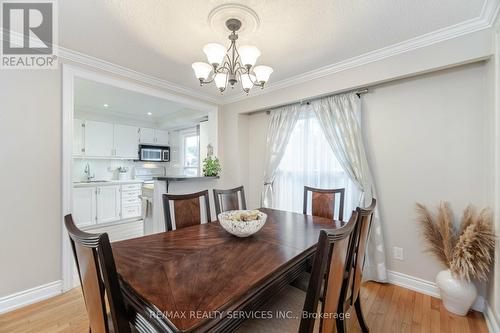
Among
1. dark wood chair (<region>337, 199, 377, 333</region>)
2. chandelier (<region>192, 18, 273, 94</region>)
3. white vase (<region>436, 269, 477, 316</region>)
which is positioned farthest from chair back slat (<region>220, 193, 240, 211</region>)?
white vase (<region>436, 269, 477, 316</region>)

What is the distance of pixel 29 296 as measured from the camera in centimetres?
205

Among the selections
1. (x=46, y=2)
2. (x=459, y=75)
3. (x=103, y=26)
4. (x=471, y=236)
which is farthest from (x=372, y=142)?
(x=46, y=2)

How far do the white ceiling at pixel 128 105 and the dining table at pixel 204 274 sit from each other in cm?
256

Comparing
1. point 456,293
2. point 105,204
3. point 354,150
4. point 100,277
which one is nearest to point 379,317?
point 456,293

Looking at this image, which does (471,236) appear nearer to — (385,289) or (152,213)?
(385,289)

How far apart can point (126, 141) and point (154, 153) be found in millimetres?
719

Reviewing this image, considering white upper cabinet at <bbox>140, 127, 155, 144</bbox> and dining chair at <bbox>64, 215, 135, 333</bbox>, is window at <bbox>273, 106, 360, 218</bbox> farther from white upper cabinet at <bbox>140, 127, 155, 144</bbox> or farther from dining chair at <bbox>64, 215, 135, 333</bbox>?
white upper cabinet at <bbox>140, 127, 155, 144</bbox>

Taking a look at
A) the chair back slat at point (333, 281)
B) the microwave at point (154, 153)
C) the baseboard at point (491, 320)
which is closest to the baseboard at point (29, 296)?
the chair back slat at point (333, 281)

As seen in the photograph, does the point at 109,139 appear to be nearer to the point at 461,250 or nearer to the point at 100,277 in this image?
the point at 100,277

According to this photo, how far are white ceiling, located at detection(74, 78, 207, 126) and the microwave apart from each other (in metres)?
0.75

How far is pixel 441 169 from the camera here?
2.12 meters

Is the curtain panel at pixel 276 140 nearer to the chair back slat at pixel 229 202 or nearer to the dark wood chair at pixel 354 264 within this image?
the chair back slat at pixel 229 202

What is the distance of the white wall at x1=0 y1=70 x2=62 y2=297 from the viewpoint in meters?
1.97

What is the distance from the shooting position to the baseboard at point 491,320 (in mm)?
1609
